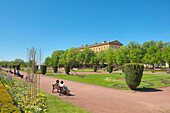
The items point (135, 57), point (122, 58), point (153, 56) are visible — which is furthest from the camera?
point (122, 58)

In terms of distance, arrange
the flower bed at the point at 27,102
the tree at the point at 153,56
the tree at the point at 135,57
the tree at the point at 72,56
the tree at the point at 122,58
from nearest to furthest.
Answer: the flower bed at the point at 27,102 < the tree at the point at 153,56 < the tree at the point at 135,57 < the tree at the point at 122,58 < the tree at the point at 72,56

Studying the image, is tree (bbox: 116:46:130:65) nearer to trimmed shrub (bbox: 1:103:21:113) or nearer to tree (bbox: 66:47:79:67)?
tree (bbox: 66:47:79:67)

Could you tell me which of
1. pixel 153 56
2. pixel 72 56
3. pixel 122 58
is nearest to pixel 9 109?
pixel 153 56

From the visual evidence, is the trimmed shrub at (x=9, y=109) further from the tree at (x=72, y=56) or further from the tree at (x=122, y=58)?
the tree at (x=72, y=56)

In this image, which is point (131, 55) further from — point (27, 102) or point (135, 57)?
point (27, 102)

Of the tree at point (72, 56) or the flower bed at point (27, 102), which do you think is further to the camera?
the tree at point (72, 56)

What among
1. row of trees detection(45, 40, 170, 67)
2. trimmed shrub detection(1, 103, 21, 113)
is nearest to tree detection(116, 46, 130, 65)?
row of trees detection(45, 40, 170, 67)

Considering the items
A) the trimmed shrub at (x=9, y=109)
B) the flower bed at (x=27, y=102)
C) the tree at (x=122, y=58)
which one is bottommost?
the flower bed at (x=27, y=102)

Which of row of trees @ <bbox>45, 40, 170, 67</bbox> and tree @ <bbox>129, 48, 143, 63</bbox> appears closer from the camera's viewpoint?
row of trees @ <bbox>45, 40, 170, 67</bbox>

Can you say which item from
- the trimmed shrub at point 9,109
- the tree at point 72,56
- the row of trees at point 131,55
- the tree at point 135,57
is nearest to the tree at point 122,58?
the row of trees at point 131,55

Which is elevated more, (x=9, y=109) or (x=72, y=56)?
(x=72, y=56)

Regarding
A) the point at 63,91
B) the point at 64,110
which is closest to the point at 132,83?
the point at 63,91

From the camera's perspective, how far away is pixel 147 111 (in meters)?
6.84

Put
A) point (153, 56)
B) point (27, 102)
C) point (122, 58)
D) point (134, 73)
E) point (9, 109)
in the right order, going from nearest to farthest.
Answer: point (9, 109)
point (27, 102)
point (134, 73)
point (153, 56)
point (122, 58)
